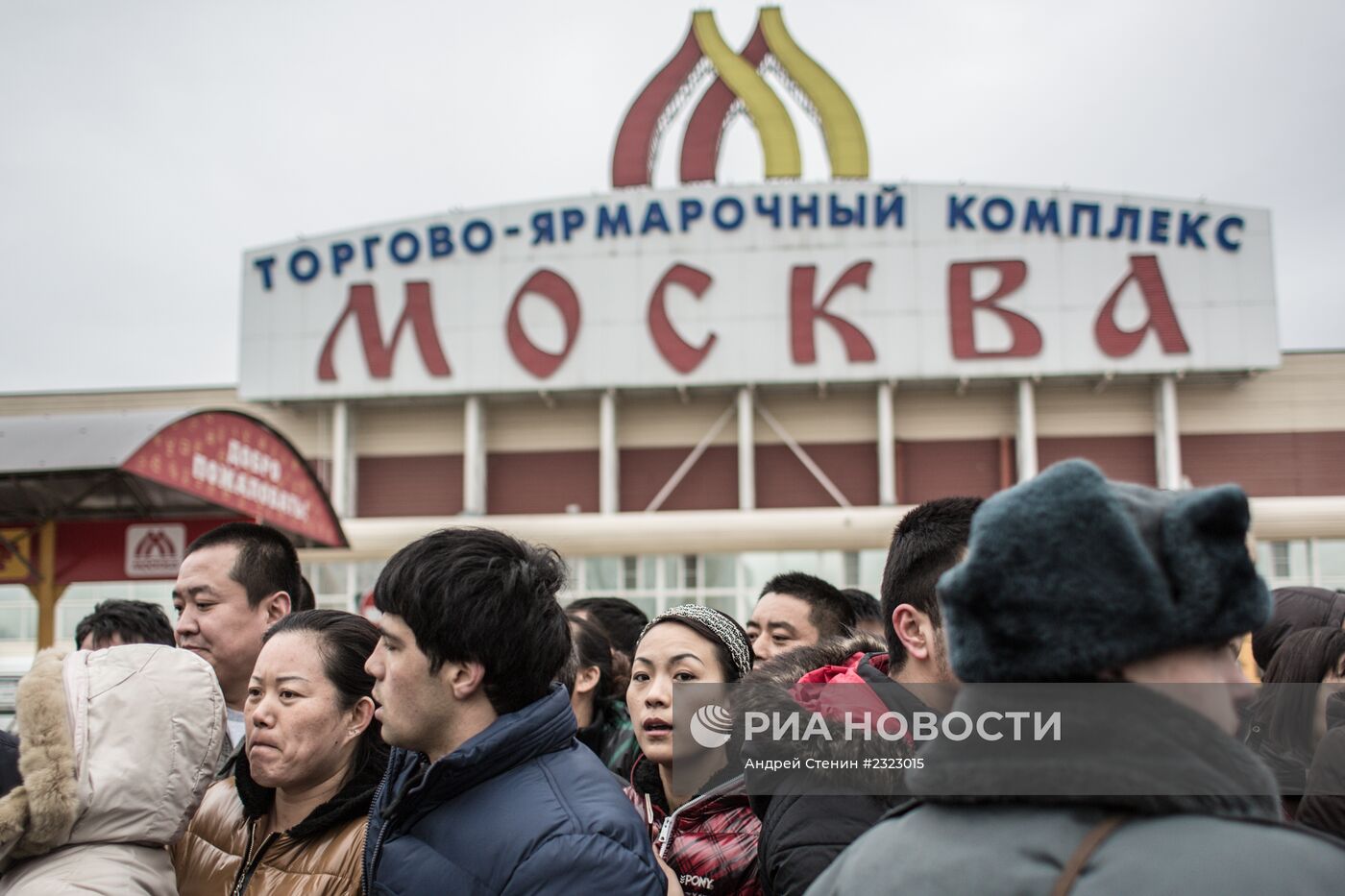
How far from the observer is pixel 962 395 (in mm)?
24172

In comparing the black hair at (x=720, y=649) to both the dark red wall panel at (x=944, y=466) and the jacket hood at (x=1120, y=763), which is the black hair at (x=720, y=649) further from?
the dark red wall panel at (x=944, y=466)

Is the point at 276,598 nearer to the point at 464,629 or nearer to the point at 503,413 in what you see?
the point at 464,629

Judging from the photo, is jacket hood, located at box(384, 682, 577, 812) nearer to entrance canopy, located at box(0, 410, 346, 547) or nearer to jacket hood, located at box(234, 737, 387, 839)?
jacket hood, located at box(234, 737, 387, 839)

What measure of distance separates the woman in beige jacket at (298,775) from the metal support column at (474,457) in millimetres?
21002

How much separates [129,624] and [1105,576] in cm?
478

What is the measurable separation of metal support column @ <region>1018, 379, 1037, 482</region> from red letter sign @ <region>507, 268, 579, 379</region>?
9.93 metres

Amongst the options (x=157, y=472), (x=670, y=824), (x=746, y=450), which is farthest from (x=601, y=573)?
(x=670, y=824)

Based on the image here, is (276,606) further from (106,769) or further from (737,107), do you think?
(737,107)

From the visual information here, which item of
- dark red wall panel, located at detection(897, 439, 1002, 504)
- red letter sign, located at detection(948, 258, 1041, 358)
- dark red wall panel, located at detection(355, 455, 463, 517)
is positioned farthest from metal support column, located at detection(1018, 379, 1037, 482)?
dark red wall panel, located at detection(355, 455, 463, 517)

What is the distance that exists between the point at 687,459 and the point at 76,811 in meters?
21.9

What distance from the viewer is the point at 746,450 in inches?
925

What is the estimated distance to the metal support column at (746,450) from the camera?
920 inches

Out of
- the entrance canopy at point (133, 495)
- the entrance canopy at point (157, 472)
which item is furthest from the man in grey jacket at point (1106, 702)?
the entrance canopy at point (133, 495)

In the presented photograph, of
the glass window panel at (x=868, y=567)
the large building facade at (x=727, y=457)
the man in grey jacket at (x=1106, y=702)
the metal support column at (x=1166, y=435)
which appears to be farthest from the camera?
the metal support column at (x=1166, y=435)
